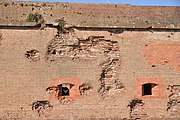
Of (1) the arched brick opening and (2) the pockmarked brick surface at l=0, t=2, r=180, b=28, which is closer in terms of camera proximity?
(1) the arched brick opening

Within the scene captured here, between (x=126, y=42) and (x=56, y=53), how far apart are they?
2.46 metres

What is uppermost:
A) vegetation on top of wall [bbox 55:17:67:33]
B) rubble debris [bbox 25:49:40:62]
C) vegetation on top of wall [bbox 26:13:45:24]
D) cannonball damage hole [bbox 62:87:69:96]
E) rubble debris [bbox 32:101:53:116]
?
vegetation on top of wall [bbox 26:13:45:24]

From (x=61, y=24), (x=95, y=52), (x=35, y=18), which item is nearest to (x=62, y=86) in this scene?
(x=95, y=52)

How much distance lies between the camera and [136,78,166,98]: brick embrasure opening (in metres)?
13.1

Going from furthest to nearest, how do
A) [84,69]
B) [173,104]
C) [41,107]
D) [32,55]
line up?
[173,104]
[84,69]
[32,55]
[41,107]

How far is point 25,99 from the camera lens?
40.7 feet

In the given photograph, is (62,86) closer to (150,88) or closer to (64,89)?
(64,89)

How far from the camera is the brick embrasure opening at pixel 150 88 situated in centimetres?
1305

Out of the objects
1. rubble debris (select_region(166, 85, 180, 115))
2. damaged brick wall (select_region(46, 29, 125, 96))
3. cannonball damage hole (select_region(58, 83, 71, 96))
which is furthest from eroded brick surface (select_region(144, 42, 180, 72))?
cannonball damage hole (select_region(58, 83, 71, 96))

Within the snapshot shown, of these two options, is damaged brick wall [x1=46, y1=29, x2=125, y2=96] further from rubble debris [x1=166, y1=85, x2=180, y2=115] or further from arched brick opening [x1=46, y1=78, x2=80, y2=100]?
rubble debris [x1=166, y1=85, x2=180, y2=115]

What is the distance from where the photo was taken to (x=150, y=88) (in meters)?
13.3

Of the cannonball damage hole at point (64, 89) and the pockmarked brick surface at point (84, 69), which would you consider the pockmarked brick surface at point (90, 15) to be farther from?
the cannonball damage hole at point (64, 89)

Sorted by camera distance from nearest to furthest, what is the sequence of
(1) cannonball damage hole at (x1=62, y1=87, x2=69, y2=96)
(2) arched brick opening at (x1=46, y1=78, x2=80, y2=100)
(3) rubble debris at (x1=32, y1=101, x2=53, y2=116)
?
(3) rubble debris at (x1=32, y1=101, x2=53, y2=116)
(2) arched brick opening at (x1=46, y1=78, x2=80, y2=100)
(1) cannonball damage hole at (x1=62, y1=87, x2=69, y2=96)

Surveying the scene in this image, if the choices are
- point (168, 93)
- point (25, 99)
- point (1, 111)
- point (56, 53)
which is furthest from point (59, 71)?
point (168, 93)
